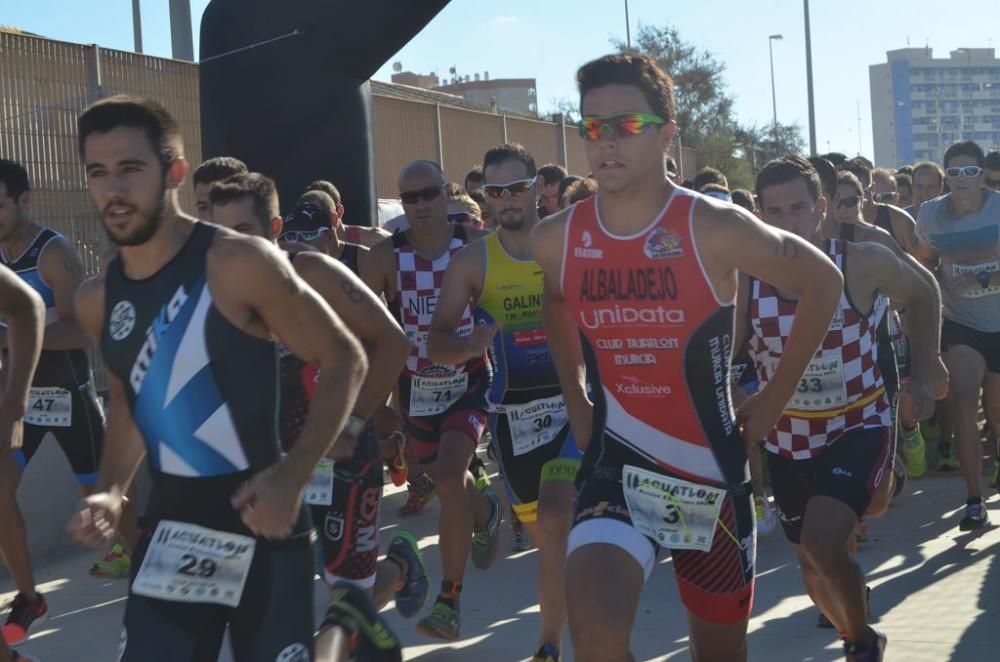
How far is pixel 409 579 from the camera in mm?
6059

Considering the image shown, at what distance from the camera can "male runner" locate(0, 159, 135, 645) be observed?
6758 millimetres

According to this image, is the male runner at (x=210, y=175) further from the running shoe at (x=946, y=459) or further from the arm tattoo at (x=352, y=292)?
the running shoe at (x=946, y=459)

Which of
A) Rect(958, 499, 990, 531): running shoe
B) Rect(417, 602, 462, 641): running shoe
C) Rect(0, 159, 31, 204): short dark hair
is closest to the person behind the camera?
Rect(417, 602, 462, 641): running shoe

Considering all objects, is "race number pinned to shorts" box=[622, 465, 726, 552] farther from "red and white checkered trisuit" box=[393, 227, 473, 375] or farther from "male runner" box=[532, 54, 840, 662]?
"red and white checkered trisuit" box=[393, 227, 473, 375]

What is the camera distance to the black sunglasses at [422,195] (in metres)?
7.45

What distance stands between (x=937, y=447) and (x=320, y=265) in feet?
23.7

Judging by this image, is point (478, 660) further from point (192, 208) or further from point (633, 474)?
point (192, 208)

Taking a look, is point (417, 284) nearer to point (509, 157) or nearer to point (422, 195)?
point (422, 195)

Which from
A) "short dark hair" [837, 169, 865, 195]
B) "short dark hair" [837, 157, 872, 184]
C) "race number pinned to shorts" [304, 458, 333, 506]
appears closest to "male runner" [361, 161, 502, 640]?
"race number pinned to shorts" [304, 458, 333, 506]

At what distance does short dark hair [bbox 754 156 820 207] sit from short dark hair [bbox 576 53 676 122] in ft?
4.72

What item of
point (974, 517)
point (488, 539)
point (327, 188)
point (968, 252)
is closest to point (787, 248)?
point (488, 539)

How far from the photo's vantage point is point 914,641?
20.2ft

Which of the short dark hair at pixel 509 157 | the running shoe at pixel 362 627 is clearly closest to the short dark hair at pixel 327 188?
the short dark hair at pixel 509 157

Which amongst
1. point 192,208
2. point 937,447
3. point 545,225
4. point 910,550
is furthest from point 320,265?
point 937,447
